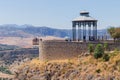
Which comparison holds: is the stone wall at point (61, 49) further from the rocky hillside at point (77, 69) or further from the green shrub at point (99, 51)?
the green shrub at point (99, 51)

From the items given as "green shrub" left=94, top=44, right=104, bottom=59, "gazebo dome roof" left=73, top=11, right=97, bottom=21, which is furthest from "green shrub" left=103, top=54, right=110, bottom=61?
"gazebo dome roof" left=73, top=11, right=97, bottom=21

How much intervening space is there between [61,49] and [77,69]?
6.52 m

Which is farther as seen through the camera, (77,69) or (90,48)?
(90,48)

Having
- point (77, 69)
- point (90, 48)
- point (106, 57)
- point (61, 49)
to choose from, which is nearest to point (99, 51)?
point (106, 57)

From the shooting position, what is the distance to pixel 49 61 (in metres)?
63.5

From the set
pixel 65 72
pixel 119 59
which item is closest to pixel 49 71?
pixel 65 72

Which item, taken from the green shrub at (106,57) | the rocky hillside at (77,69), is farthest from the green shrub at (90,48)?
the green shrub at (106,57)

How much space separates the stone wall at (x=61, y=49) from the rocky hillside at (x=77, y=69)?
1.20m

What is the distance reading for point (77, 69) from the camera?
57.1 m

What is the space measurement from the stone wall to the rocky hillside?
1.20m

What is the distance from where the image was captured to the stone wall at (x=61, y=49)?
6081 centimetres

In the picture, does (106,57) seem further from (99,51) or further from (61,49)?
(61,49)

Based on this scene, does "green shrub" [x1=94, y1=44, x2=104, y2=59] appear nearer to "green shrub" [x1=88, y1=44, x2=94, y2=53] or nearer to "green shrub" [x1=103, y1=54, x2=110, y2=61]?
"green shrub" [x1=103, y1=54, x2=110, y2=61]

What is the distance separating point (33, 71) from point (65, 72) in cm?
709
